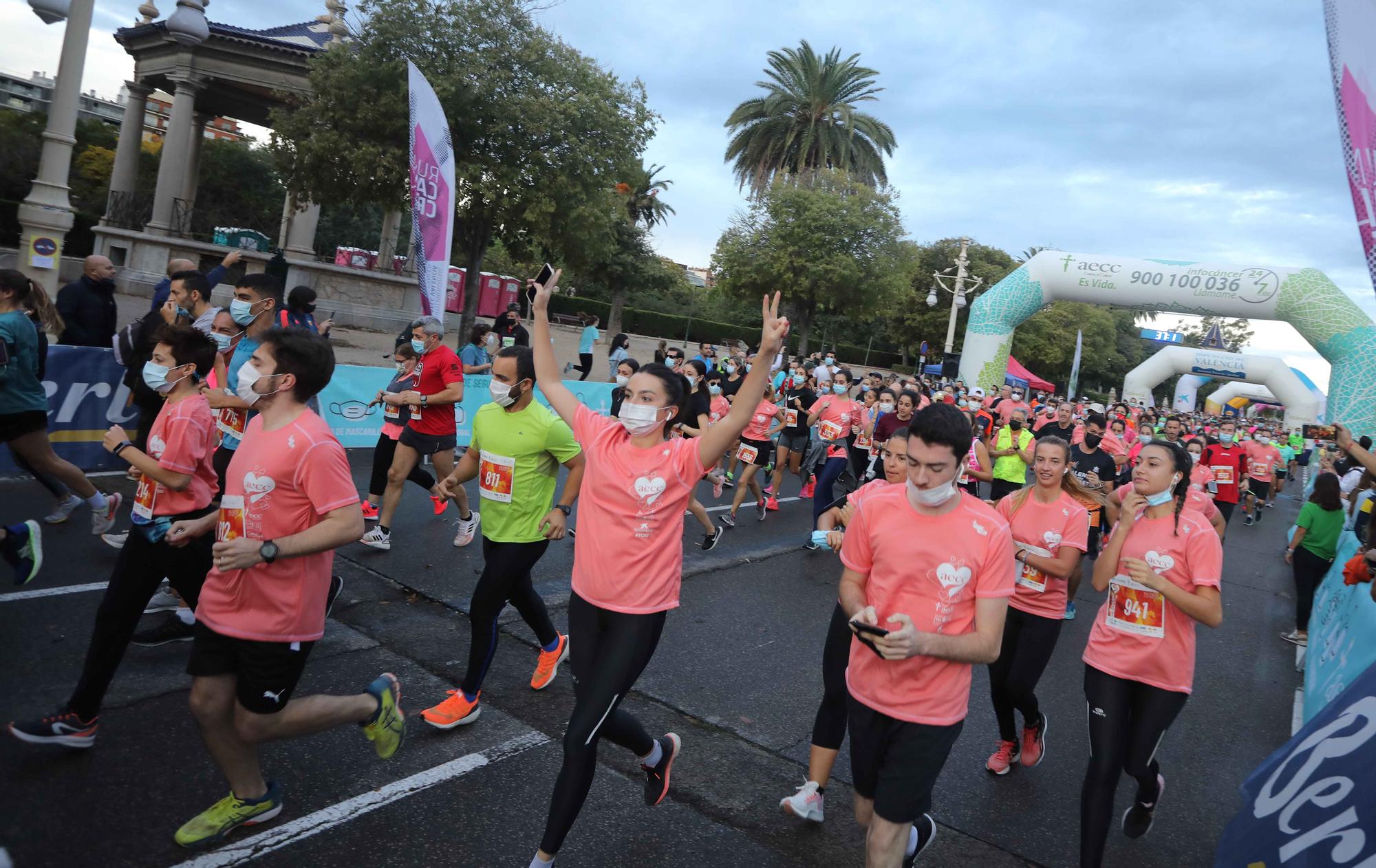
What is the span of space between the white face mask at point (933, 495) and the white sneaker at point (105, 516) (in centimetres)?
597

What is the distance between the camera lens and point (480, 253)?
2108 cm

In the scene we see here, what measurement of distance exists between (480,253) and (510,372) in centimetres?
1724

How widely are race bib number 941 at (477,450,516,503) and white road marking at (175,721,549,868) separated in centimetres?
119

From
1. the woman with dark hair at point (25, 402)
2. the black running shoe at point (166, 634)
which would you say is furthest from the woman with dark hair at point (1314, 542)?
the woman with dark hair at point (25, 402)

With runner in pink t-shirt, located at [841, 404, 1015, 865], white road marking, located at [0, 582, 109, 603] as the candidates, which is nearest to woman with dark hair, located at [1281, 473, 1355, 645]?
runner in pink t-shirt, located at [841, 404, 1015, 865]

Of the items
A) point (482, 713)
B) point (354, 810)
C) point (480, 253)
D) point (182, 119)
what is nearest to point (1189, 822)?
Answer: point (482, 713)

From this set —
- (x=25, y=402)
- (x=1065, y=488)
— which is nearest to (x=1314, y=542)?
(x=1065, y=488)

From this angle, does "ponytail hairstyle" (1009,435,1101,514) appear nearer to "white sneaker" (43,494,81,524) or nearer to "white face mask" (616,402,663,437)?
"white face mask" (616,402,663,437)

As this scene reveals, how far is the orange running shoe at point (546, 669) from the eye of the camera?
4.99 metres

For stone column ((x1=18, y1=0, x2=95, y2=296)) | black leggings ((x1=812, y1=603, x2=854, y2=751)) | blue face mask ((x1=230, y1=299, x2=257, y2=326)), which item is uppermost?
stone column ((x1=18, y1=0, x2=95, y2=296))

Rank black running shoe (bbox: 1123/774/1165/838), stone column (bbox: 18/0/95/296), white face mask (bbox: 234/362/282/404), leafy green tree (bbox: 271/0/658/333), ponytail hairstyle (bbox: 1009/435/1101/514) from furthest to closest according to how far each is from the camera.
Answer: leafy green tree (bbox: 271/0/658/333) → stone column (bbox: 18/0/95/296) → ponytail hairstyle (bbox: 1009/435/1101/514) → black running shoe (bbox: 1123/774/1165/838) → white face mask (bbox: 234/362/282/404)

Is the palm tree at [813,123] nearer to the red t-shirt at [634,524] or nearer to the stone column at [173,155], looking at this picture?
the stone column at [173,155]

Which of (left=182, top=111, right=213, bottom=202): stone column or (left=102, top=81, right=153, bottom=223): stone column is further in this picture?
(left=182, top=111, right=213, bottom=202): stone column

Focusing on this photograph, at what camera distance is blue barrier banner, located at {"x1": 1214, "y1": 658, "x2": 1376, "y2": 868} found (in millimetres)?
2629
